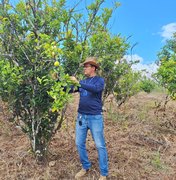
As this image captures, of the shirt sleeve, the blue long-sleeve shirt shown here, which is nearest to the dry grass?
the blue long-sleeve shirt

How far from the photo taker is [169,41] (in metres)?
19.5

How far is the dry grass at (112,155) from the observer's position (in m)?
5.96

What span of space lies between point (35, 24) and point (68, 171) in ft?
8.59

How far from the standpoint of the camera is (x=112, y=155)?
6805 mm

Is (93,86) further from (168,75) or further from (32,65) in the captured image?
(168,75)

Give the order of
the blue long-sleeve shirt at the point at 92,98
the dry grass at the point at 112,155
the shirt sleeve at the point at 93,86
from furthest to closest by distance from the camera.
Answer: the dry grass at the point at 112,155 → the blue long-sleeve shirt at the point at 92,98 → the shirt sleeve at the point at 93,86

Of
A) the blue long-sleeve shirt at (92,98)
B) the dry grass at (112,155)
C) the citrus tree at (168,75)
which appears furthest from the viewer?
the citrus tree at (168,75)

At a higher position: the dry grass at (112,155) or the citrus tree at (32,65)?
the citrus tree at (32,65)

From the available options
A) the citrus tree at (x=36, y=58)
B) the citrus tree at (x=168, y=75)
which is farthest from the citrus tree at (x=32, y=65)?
Answer: the citrus tree at (x=168, y=75)

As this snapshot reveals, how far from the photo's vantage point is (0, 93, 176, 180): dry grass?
5965 mm

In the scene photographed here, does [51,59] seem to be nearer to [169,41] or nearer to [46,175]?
[46,175]

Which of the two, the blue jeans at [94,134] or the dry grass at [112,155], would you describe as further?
the dry grass at [112,155]

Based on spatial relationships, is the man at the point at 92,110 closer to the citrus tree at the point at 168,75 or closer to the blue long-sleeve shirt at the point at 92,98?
the blue long-sleeve shirt at the point at 92,98

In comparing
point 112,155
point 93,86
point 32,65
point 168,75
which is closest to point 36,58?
point 32,65
